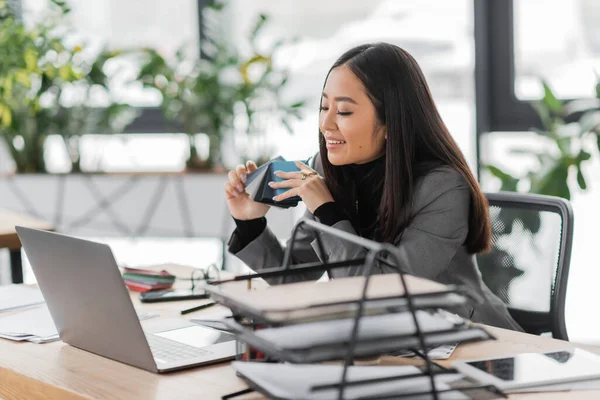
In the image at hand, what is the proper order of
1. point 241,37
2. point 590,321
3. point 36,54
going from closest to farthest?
point 590,321 < point 36,54 < point 241,37

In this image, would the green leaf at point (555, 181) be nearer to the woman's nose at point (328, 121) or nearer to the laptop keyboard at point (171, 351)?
the woman's nose at point (328, 121)

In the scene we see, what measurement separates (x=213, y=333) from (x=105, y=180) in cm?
294

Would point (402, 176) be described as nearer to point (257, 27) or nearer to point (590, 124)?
point (590, 124)

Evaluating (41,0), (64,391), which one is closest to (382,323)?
(64,391)

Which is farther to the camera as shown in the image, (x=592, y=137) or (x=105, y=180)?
(x=105, y=180)

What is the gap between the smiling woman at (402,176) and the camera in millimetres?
1812

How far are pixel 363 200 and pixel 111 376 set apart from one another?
2.73 ft

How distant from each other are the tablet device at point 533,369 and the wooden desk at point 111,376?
37 mm

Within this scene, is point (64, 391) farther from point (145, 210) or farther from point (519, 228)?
point (145, 210)

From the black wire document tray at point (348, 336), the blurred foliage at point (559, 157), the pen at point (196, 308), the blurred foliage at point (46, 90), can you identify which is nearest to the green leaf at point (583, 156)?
the blurred foliage at point (559, 157)

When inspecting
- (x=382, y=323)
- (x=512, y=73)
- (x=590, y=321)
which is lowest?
(x=590, y=321)

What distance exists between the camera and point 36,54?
166 inches

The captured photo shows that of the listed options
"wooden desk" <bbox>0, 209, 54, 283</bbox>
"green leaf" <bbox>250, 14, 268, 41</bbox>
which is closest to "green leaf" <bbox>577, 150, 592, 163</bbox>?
"green leaf" <bbox>250, 14, 268, 41</bbox>

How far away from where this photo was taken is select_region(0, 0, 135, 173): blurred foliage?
13.9ft
